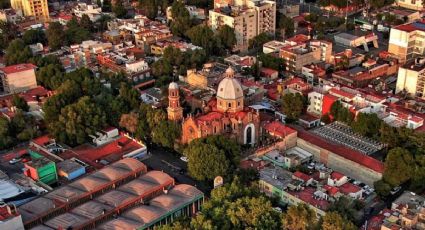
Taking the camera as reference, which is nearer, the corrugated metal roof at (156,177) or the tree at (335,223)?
the tree at (335,223)

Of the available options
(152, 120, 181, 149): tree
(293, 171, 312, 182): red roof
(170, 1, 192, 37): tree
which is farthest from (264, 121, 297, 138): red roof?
(170, 1, 192, 37): tree

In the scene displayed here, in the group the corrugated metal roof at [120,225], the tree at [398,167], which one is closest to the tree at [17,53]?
the corrugated metal roof at [120,225]

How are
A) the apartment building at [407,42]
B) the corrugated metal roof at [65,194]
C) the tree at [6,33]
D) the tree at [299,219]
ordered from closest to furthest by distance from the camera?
the tree at [299,219] < the corrugated metal roof at [65,194] < the apartment building at [407,42] < the tree at [6,33]

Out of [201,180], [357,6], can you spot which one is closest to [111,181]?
[201,180]

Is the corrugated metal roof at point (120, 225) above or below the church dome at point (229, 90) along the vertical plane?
below

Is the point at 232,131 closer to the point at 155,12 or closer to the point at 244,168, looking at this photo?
the point at 244,168

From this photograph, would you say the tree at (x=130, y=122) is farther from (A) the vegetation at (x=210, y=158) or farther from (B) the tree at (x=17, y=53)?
(B) the tree at (x=17, y=53)

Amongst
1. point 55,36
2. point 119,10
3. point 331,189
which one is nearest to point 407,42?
point 331,189
